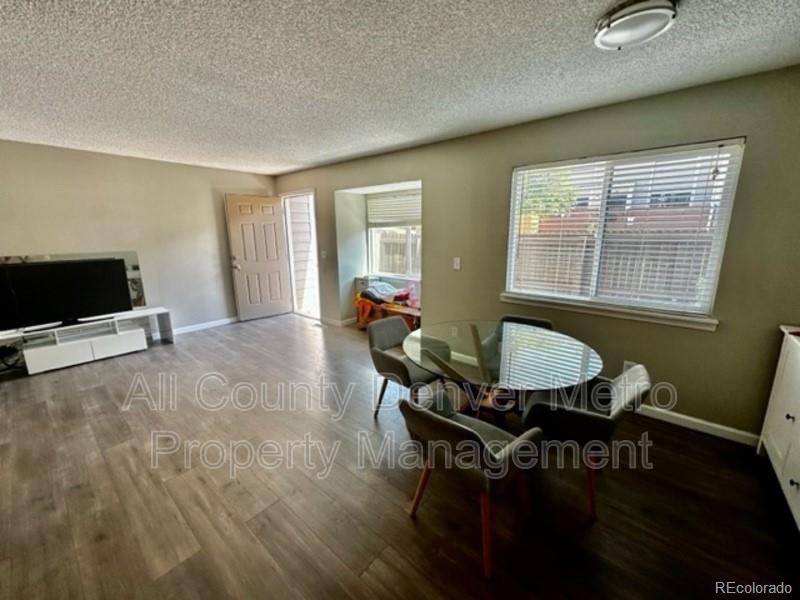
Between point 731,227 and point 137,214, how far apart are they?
5.86m

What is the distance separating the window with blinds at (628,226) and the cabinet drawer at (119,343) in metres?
4.38

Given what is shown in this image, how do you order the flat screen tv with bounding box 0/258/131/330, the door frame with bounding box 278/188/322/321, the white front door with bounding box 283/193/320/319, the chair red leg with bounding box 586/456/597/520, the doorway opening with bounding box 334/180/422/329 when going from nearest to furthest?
the chair red leg with bounding box 586/456/597/520
the flat screen tv with bounding box 0/258/131/330
the doorway opening with bounding box 334/180/422/329
the door frame with bounding box 278/188/322/321
the white front door with bounding box 283/193/320/319

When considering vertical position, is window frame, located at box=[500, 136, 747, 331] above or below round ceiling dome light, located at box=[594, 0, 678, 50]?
below

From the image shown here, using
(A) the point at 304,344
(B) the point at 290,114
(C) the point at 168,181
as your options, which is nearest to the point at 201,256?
(C) the point at 168,181

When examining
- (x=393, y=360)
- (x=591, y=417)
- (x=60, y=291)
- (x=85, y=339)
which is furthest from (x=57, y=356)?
(x=591, y=417)

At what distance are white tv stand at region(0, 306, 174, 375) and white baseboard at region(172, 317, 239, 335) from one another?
0.38 m

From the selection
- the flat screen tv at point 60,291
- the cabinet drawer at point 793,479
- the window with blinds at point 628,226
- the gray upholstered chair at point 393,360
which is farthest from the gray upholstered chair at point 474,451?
the flat screen tv at point 60,291

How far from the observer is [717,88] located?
1.99m

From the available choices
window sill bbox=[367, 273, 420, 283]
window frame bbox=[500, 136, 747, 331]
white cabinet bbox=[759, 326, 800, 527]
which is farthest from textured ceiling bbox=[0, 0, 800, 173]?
window sill bbox=[367, 273, 420, 283]

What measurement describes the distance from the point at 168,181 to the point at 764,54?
5.65m

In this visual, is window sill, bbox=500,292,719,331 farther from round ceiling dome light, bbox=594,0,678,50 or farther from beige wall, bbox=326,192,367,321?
beige wall, bbox=326,192,367,321

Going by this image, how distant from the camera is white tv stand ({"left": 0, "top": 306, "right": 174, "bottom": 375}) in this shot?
3318mm

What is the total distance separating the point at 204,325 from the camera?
4.85 m

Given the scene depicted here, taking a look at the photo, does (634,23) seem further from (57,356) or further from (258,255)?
(57,356)
